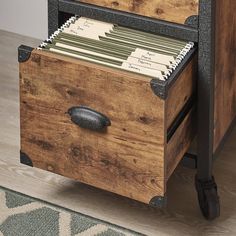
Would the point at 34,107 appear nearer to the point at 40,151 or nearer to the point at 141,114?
the point at 40,151

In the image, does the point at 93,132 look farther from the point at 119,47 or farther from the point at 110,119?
the point at 119,47

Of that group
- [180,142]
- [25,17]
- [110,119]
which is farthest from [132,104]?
[25,17]

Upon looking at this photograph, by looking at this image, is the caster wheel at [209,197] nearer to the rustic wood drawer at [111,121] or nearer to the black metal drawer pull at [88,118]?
the rustic wood drawer at [111,121]

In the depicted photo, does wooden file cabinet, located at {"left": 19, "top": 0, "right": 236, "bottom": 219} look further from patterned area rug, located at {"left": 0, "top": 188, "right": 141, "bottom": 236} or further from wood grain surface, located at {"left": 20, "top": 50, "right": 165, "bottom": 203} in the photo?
patterned area rug, located at {"left": 0, "top": 188, "right": 141, "bottom": 236}

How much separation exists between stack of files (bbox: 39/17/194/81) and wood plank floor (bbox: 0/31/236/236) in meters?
0.39

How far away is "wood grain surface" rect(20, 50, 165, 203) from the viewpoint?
172 centimetres

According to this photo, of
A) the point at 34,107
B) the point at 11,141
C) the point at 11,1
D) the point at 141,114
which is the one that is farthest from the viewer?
the point at 11,1

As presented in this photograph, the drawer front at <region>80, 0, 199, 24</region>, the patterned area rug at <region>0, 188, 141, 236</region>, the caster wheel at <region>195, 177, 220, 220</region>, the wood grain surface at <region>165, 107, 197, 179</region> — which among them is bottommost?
the patterned area rug at <region>0, 188, 141, 236</region>

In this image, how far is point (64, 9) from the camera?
6.19 feet

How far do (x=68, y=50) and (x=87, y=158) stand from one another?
22cm

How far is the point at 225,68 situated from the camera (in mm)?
1918

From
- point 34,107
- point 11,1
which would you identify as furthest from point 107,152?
point 11,1

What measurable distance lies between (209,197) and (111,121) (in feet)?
1.04

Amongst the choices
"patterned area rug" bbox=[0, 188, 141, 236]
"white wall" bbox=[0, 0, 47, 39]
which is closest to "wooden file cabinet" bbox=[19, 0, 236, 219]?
"patterned area rug" bbox=[0, 188, 141, 236]
